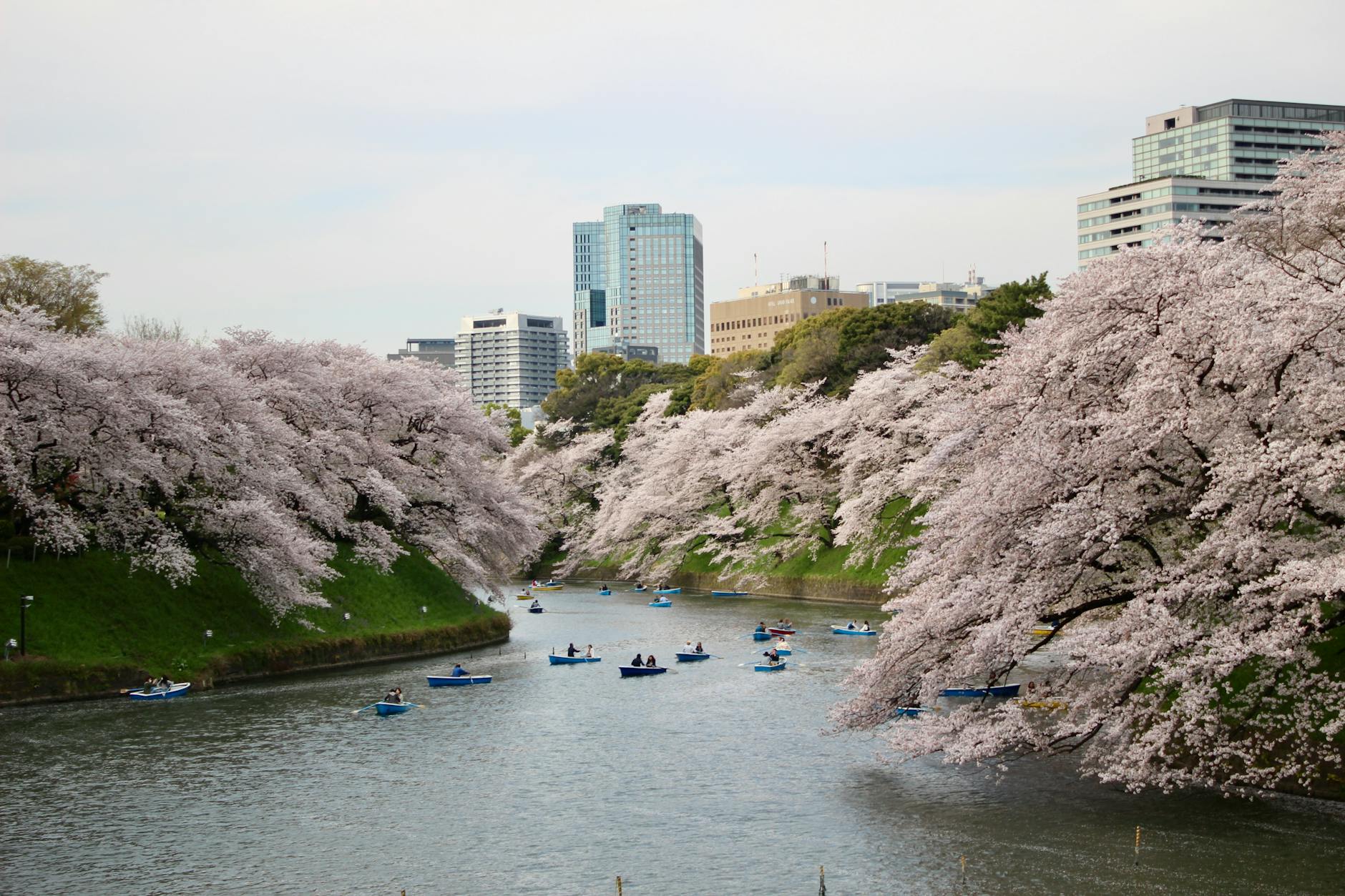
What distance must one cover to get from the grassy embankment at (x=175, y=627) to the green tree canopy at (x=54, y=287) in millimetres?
27341

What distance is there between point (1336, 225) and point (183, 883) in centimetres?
2922

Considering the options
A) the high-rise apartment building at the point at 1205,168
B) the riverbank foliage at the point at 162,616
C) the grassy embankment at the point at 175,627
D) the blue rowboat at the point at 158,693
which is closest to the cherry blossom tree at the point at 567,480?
the grassy embankment at the point at 175,627

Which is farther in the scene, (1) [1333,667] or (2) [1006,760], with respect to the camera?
(2) [1006,760]

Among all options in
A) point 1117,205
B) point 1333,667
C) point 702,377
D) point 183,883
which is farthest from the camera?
point 1117,205

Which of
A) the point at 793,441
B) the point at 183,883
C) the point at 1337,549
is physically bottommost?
the point at 183,883

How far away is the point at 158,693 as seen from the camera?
41.3m

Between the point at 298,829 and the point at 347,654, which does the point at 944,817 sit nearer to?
the point at 298,829

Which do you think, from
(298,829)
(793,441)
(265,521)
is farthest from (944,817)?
(793,441)

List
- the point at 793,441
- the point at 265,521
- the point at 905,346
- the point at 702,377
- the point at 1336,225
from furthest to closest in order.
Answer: the point at 702,377, the point at 905,346, the point at 793,441, the point at 265,521, the point at 1336,225

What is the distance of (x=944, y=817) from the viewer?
26.4 metres

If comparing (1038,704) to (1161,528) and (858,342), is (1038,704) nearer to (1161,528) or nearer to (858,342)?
(1161,528)

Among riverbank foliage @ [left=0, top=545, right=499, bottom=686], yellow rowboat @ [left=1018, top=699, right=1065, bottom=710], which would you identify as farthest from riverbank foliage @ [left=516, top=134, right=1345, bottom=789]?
riverbank foliage @ [left=0, top=545, right=499, bottom=686]

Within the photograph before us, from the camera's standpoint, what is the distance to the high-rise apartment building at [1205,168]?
16950 cm

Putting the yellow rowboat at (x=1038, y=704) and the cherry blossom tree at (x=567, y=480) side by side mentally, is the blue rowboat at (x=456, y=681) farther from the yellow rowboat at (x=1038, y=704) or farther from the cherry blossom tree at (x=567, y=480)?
the cherry blossom tree at (x=567, y=480)
